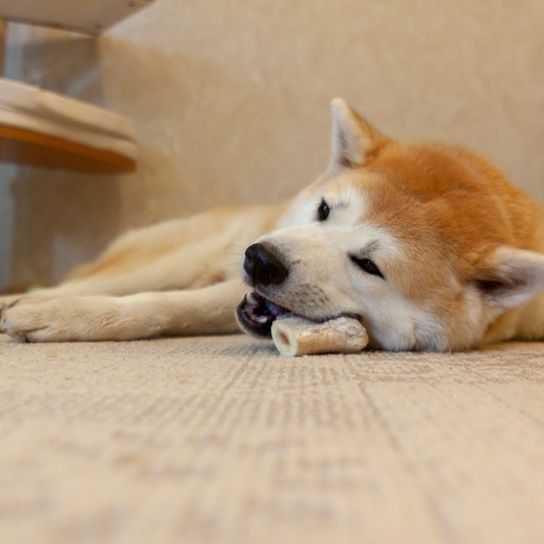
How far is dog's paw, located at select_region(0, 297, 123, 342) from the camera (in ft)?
4.53

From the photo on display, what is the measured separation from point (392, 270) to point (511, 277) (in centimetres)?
26

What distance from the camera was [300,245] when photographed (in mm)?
1377

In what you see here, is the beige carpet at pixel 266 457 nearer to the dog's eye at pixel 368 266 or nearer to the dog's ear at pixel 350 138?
the dog's eye at pixel 368 266

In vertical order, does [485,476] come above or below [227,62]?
below

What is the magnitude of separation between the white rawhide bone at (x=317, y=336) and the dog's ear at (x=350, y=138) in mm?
530

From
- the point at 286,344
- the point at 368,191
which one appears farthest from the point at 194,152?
the point at 286,344

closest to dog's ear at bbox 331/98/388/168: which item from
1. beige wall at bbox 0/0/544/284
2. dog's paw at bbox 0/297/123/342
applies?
dog's paw at bbox 0/297/123/342

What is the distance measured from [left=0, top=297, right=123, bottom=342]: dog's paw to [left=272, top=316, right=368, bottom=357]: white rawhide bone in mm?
403

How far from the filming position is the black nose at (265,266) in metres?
1.33

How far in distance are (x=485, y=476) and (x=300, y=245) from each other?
0.90m

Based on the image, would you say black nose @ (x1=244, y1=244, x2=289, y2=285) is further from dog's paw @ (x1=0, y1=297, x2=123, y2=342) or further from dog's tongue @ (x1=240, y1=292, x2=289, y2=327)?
dog's paw @ (x1=0, y1=297, x2=123, y2=342)

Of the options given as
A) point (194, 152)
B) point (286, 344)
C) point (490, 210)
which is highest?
point (194, 152)

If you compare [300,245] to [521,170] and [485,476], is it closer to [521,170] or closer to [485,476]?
[485,476]

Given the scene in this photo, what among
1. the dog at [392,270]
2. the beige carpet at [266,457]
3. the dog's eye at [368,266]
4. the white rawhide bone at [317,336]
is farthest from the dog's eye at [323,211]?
the beige carpet at [266,457]
